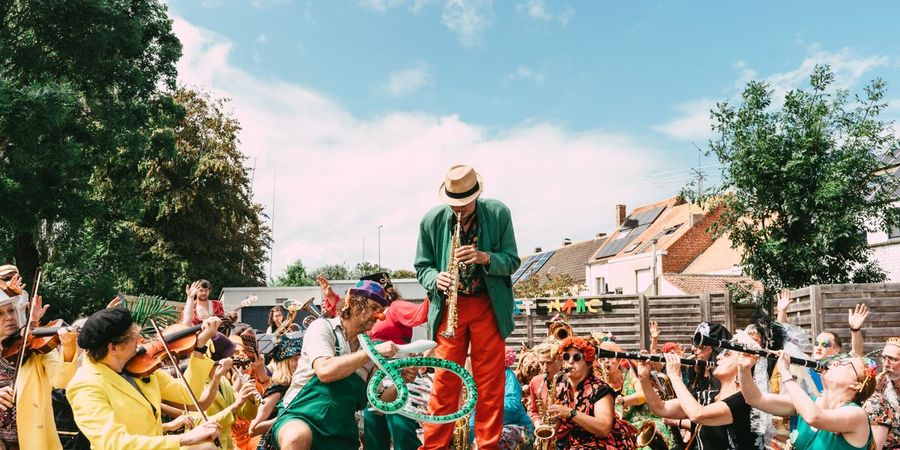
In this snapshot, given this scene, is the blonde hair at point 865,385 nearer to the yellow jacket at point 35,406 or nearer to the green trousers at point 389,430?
the green trousers at point 389,430

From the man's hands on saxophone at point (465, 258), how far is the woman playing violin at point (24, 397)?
2.38 metres

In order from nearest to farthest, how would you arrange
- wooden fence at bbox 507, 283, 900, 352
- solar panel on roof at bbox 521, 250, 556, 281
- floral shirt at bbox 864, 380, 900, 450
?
floral shirt at bbox 864, 380, 900, 450 < wooden fence at bbox 507, 283, 900, 352 < solar panel on roof at bbox 521, 250, 556, 281

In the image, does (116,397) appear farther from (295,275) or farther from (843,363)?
(295,275)

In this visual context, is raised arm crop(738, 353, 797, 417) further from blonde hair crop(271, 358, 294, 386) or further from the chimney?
the chimney

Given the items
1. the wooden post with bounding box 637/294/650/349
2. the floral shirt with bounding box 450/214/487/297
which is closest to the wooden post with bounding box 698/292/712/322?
the wooden post with bounding box 637/294/650/349

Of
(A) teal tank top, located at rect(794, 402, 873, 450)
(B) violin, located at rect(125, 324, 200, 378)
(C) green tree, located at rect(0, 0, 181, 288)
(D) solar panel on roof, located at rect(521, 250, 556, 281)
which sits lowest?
(A) teal tank top, located at rect(794, 402, 873, 450)

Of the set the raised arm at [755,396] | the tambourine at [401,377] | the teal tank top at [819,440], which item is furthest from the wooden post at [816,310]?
the tambourine at [401,377]

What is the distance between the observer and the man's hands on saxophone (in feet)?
14.4

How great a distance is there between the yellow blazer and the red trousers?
160cm

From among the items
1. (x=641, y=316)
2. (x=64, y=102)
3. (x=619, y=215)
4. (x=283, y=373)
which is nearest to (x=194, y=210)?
(x=64, y=102)

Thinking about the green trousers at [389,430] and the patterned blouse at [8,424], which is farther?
the green trousers at [389,430]

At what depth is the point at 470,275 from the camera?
456 cm

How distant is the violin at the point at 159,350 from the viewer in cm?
405

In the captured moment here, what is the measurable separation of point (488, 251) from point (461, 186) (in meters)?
0.46
